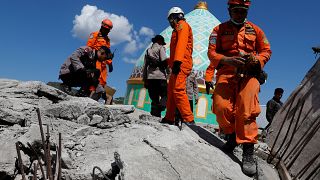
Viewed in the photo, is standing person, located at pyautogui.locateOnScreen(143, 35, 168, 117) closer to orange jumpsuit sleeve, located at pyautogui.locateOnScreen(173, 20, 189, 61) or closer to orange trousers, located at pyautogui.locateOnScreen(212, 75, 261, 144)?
orange jumpsuit sleeve, located at pyautogui.locateOnScreen(173, 20, 189, 61)

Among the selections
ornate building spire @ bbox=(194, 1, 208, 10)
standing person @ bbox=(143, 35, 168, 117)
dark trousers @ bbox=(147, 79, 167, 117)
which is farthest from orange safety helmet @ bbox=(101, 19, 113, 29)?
ornate building spire @ bbox=(194, 1, 208, 10)

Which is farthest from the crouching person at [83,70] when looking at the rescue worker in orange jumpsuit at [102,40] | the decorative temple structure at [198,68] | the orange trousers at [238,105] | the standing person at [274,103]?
the decorative temple structure at [198,68]

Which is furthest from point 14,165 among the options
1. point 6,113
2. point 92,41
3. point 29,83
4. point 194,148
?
point 92,41

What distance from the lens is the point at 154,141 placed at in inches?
122

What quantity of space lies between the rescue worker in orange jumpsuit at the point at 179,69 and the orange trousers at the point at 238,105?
0.83 m

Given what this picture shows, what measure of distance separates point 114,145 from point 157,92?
2804 millimetres

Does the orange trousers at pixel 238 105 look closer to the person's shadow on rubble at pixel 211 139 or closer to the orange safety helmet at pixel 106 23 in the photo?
the person's shadow on rubble at pixel 211 139

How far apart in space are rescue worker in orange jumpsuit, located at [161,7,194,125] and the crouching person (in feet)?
5.08

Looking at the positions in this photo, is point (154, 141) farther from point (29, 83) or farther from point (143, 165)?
point (29, 83)

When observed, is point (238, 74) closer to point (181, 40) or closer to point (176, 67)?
point (176, 67)

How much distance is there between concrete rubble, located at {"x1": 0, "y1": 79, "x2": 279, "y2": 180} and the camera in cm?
266

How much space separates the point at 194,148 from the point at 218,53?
0.99m

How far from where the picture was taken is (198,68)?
14.8 meters

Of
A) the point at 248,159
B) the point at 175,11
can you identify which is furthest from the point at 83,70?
the point at 248,159
